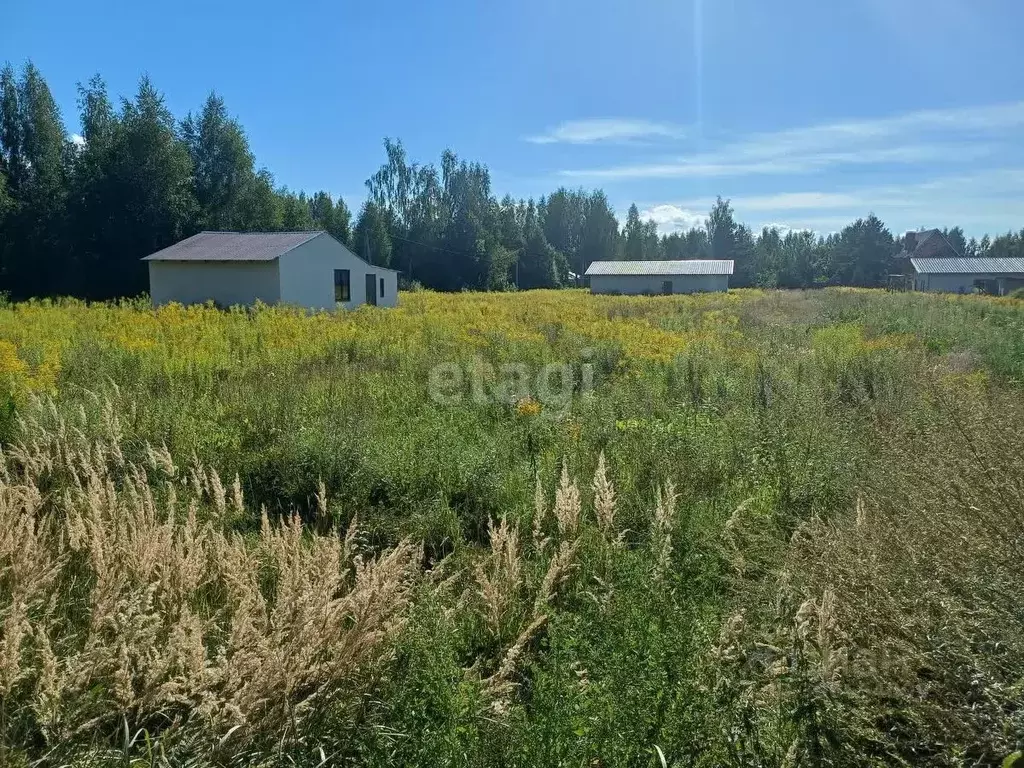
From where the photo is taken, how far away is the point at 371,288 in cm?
2920

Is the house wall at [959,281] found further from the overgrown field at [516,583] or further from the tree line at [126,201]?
the overgrown field at [516,583]

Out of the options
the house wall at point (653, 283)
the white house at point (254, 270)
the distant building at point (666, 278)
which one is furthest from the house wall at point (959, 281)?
the white house at point (254, 270)

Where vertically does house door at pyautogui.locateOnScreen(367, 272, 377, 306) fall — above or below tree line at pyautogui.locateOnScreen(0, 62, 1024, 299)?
below

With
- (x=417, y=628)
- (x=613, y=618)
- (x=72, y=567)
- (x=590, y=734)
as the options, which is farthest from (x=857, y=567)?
(x=72, y=567)

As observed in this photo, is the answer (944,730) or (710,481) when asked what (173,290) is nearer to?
(710,481)

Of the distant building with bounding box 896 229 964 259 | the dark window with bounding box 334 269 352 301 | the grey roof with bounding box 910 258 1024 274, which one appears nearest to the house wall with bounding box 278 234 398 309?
the dark window with bounding box 334 269 352 301

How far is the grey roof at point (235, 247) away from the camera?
23.7 m

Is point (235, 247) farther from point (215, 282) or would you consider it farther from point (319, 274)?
point (319, 274)

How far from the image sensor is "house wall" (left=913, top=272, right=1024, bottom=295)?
54250mm

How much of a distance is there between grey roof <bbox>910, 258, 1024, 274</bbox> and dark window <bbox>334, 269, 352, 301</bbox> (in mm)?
49709

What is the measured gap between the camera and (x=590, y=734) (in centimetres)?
231

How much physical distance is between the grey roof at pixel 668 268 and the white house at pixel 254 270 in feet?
113

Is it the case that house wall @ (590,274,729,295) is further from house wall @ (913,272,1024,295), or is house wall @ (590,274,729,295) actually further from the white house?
the white house

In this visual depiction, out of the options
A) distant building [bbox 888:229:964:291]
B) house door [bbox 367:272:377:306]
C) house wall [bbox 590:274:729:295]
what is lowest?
house door [bbox 367:272:377:306]
